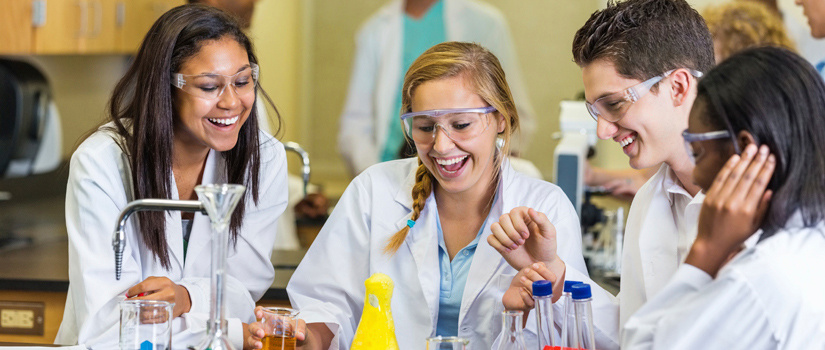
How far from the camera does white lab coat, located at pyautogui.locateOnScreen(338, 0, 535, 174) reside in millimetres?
4379

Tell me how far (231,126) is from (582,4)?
18.9ft

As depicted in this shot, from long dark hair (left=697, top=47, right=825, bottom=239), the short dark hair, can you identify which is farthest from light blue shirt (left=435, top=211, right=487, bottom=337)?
long dark hair (left=697, top=47, right=825, bottom=239)

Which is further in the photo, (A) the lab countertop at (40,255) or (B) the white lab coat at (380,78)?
(B) the white lab coat at (380,78)

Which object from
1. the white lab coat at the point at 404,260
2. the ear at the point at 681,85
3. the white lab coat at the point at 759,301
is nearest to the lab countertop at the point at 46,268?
the white lab coat at the point at 404,260

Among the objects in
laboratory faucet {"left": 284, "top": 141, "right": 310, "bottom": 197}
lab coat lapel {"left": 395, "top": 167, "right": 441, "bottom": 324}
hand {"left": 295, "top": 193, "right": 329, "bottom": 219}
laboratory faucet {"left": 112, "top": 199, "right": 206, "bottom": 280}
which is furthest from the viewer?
hand {"left": 295, "top": 193, "right": 329, "bottom": 219}

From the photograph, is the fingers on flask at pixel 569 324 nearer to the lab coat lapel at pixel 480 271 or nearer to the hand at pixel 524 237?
the hand at pixel 524 237

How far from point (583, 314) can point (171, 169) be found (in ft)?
3.51

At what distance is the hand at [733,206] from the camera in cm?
129

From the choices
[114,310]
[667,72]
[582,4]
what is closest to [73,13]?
[114,310]

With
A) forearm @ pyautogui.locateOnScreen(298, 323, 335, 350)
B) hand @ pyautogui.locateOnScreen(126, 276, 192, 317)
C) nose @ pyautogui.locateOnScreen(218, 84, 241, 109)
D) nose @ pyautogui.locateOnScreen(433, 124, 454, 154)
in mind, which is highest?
nose @ pyautogui.locateOnScreen(218, 84, 241, 109)

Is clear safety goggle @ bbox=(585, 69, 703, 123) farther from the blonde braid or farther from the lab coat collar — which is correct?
the blonde braid

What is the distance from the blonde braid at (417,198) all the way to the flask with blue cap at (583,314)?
653 millimetres

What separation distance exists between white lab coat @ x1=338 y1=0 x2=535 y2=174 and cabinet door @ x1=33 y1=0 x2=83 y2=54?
51.8 inches

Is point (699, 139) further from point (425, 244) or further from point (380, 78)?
point (380, 78)
